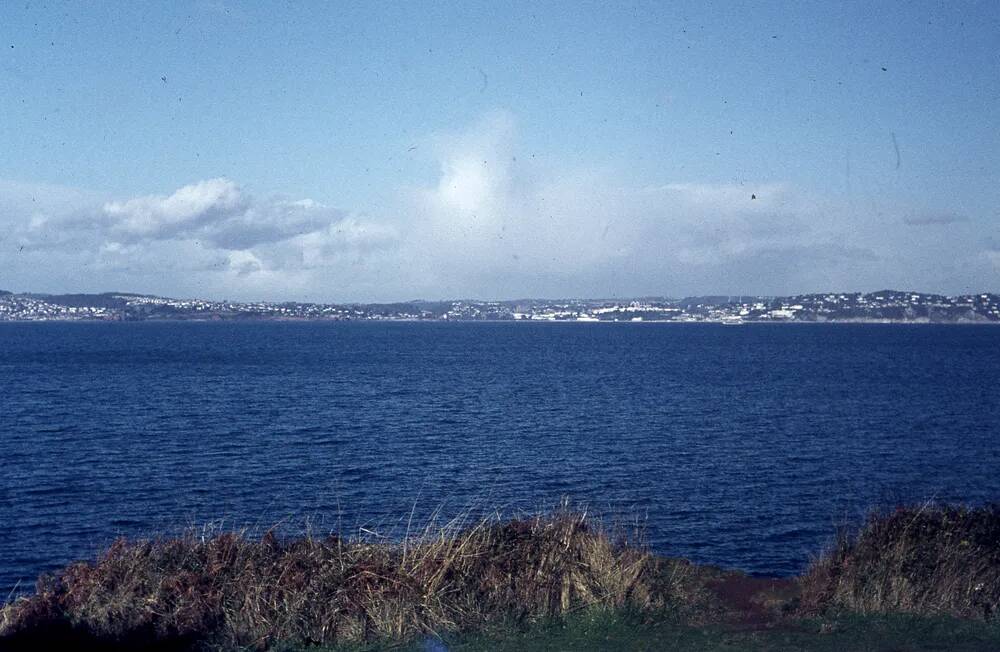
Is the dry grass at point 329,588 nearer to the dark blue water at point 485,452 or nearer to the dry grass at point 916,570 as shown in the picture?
the dry grass at point 916,570

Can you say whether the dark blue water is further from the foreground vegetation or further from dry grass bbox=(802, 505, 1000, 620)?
the foreground vegetation

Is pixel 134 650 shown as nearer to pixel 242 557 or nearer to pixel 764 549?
pixel 242 557

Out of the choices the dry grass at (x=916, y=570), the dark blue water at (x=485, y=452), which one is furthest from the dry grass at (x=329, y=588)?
the dark blue water at (x=485, y=452)

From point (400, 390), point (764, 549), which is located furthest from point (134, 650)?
point (400, 390)

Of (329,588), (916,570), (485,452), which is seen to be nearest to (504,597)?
(329,588)

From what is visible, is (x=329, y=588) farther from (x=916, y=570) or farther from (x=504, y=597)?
(x=916, y=570)

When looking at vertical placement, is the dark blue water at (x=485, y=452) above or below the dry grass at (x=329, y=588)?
below

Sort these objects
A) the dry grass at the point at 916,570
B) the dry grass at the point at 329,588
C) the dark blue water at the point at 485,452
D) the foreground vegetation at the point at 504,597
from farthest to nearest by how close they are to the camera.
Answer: the dark blue water at the point at 485,452
the dry grass at the point at 916,570
the dry grass at the point at 329,588
the foreground vegetation at the point at 504,597
